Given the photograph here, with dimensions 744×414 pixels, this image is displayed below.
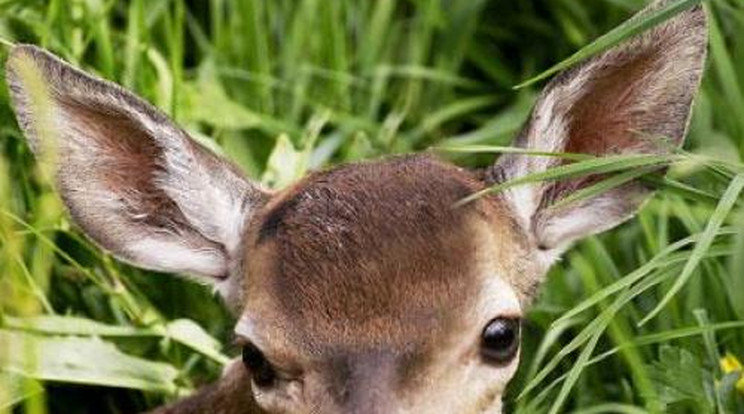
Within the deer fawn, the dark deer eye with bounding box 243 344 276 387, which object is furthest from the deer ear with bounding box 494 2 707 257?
the dark deer eye with bounding box 243 344 276 387

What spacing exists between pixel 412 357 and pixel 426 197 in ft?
1.42

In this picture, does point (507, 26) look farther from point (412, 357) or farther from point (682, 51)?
point (412, 357)

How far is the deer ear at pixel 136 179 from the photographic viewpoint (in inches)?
211

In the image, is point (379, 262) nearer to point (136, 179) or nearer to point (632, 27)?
point (632, 27)

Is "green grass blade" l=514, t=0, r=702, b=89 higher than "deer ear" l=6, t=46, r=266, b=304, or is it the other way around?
"green grass blade" l=514, t=0, r=702, b=89

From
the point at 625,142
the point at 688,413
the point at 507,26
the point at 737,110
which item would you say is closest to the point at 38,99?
the point at 625,142

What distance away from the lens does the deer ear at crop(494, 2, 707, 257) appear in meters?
5.37

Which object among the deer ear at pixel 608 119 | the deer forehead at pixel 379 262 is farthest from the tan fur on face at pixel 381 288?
the deer ear at pixel 608 119

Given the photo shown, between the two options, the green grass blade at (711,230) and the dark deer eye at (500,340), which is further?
the green grass blade at (711,230)

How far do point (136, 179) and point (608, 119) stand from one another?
44.2 inches

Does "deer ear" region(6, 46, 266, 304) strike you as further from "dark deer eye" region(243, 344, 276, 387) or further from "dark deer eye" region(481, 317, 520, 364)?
"dark deer eye" region(481, 317, 520, 364)

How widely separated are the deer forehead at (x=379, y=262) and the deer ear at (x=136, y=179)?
0.28 m

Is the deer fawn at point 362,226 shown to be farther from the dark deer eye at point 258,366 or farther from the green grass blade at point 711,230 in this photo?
the green grass blade at point 711,230

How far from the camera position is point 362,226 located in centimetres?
494
